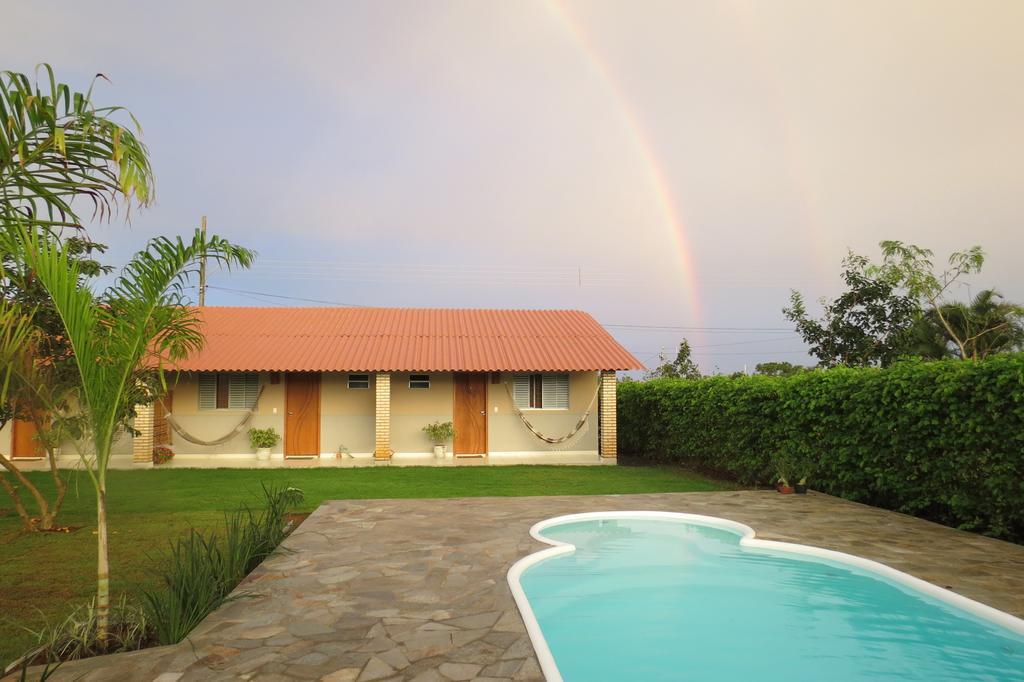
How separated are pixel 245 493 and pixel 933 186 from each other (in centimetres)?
2068

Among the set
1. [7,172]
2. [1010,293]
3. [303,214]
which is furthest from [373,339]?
[1010,293]

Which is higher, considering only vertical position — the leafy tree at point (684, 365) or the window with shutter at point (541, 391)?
the leafy tree at point (684, 365)

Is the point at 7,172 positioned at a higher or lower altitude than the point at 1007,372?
higher

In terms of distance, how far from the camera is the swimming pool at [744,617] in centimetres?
469

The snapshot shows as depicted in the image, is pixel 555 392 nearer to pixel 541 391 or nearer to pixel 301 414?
pixel 541 391

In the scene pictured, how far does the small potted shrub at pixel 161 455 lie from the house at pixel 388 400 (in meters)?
0.18

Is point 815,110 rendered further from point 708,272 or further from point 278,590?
point 278,590

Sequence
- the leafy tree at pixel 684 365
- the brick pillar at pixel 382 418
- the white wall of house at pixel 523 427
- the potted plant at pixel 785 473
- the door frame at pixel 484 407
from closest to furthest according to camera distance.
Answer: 1. the potted plant at pixel 785 473
2. the brick pillar at pixel 382 418
3. the door frame at pixel 484 407
4. the white wall of house at pixel 523 427
5. the leafy tree at pixel 684 365

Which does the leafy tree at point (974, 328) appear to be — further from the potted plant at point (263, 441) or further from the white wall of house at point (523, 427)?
the potted plant at point (263, 441)

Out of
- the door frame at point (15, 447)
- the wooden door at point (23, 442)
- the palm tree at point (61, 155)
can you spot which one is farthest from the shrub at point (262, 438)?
the palm tree at point (61, 155)

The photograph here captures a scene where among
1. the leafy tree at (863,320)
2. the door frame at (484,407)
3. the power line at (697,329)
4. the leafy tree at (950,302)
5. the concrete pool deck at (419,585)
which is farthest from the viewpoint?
the power line at (697,329)

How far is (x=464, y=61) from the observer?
612 inches

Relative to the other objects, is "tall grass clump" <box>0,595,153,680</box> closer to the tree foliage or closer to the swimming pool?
the swimming pool

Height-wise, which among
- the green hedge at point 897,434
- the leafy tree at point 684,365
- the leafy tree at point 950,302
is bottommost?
the green hedge at point 897,434
